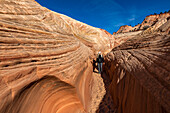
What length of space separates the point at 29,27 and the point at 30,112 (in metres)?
1.70

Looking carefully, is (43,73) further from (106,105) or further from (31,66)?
(106,105)

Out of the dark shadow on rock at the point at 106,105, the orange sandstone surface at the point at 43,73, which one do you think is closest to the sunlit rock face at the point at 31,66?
the orange sandstone surface at the point at 43,73

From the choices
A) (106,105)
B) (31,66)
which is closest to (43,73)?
(31,66)

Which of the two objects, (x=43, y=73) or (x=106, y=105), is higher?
(x=43, y=73)

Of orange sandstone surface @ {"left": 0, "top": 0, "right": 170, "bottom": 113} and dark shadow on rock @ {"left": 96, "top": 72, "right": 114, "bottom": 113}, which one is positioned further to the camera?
dark shadow on rock @ {"left": 96, "top": 72, "right": 114, "bottom": 113}

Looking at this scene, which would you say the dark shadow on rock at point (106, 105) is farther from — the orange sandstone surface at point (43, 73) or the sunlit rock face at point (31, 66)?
the sunlit rock face at point (31, 66)

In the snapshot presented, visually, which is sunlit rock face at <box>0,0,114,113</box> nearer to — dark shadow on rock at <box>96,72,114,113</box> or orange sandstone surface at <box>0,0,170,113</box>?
orange sandstone surface at <box>0,0,170,113</box>

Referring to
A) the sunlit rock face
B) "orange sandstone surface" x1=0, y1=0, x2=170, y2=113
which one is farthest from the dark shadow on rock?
the sunlit rock face

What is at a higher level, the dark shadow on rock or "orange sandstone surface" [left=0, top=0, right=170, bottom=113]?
"orange sandstone surface" [left=0, top=0, right=170, bottom=113]

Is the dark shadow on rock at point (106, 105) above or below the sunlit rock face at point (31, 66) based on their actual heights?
below

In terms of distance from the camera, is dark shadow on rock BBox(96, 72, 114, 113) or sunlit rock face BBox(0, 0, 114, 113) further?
dark shadow on rock BBox(96, 72, 114, 113)

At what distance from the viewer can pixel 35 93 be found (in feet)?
5.16

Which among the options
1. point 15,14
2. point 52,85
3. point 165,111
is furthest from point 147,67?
point 15,14

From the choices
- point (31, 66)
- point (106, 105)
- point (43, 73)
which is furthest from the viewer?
point (106, 105)
